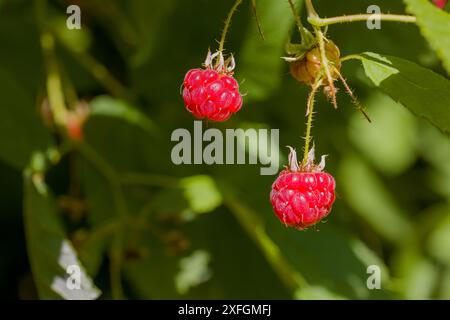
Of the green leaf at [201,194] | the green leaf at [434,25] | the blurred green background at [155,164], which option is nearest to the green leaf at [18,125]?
the blurred green background at [155,164]

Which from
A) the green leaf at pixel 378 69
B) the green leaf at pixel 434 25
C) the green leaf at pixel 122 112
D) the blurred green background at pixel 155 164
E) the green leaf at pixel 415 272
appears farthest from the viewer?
the green leaf at pixel 415 272

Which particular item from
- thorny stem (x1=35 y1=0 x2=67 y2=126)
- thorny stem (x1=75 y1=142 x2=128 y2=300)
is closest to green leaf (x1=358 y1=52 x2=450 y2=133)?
thorny stem (x1=75 y1=142 x2=128 y2=300)

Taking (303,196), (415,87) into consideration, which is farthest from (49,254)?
(415,87)

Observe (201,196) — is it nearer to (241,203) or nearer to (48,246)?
(241,203)

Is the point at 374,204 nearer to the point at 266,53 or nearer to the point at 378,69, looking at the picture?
the point at 266,53

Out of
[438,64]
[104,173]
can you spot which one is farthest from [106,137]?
[438,64]

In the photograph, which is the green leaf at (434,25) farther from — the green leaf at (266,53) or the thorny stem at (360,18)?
the green leaf at (266,53)

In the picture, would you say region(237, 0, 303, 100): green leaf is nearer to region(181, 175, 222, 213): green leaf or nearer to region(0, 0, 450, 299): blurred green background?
region(0, 0, 450, 299): blurred green background

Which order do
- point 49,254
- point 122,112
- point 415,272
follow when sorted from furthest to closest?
point 415,272 < point 122,112 < point 49,254
